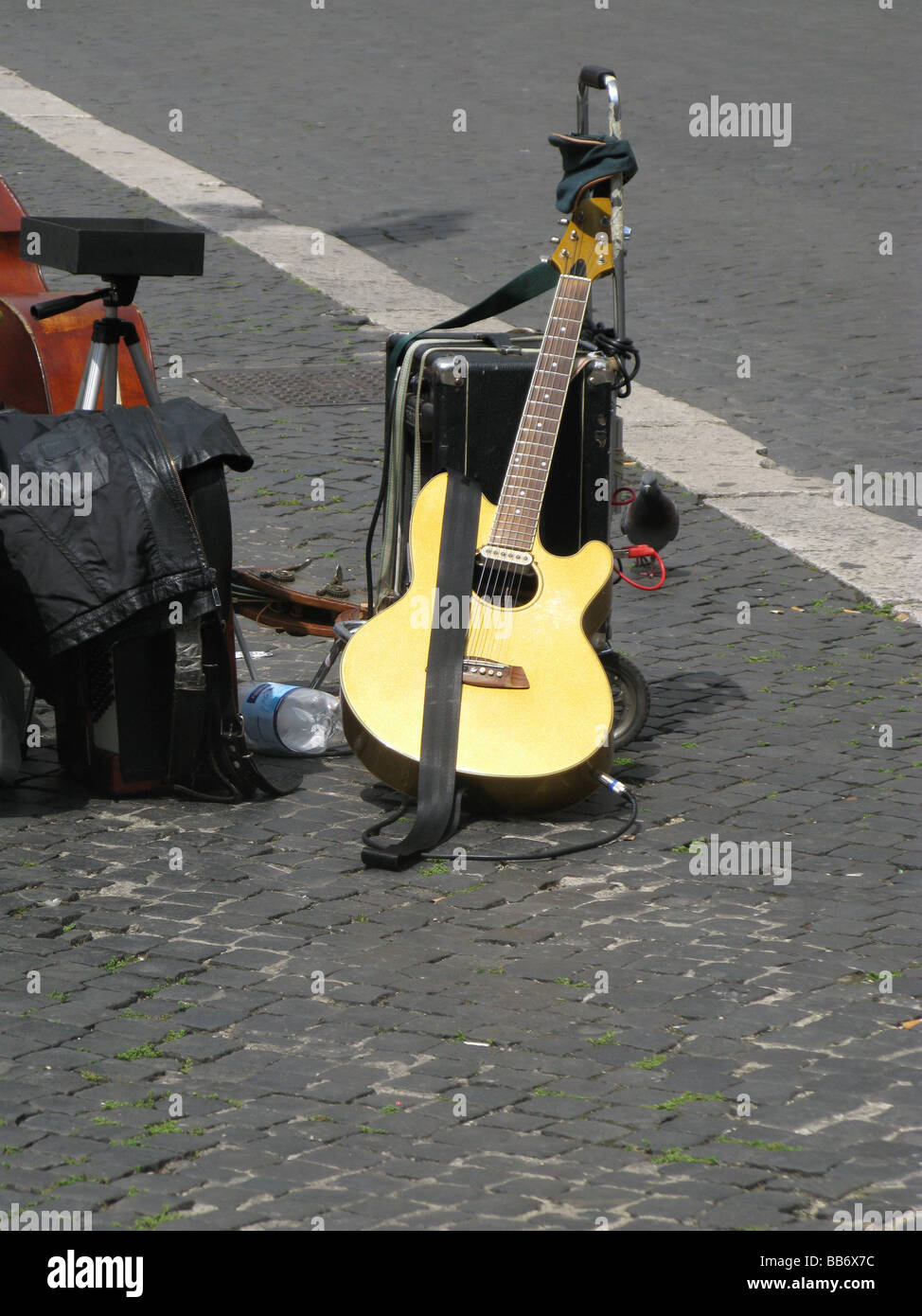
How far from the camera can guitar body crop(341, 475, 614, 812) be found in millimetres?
4949

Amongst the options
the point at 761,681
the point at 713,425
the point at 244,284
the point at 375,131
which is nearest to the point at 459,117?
the point at 375,131

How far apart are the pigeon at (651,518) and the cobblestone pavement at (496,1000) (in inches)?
20.9

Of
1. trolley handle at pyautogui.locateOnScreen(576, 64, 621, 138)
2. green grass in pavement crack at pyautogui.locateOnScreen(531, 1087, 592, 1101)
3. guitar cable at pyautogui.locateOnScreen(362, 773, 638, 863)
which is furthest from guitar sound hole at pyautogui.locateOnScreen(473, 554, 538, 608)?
green grass in pavement crack at pyautogui.locateOnScreen(531, 1087, 592, 1101)

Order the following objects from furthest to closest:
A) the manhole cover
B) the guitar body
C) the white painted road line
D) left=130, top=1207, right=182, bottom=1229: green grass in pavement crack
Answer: the manhole cover < the white painted road line < the guitar body < left=130, top=1207, right=182, bottom=1229: green grass in pavement crack

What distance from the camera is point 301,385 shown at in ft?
30.7

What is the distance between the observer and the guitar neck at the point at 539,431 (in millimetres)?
5281

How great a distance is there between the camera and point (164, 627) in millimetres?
4930

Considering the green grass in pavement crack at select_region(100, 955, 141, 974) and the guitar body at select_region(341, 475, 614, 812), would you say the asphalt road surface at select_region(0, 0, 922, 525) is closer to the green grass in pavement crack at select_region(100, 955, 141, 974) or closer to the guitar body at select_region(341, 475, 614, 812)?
the guitar body at select_region(341, 475, 614, 812)

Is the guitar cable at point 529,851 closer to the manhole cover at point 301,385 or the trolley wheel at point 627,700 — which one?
the trolley wheel at point 627,700

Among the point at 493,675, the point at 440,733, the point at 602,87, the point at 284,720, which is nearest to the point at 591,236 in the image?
the point at 602,87

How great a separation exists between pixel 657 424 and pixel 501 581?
381 centimetres

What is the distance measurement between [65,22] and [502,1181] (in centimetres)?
1675

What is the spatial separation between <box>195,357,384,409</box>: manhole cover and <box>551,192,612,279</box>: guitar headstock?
12.4ft
